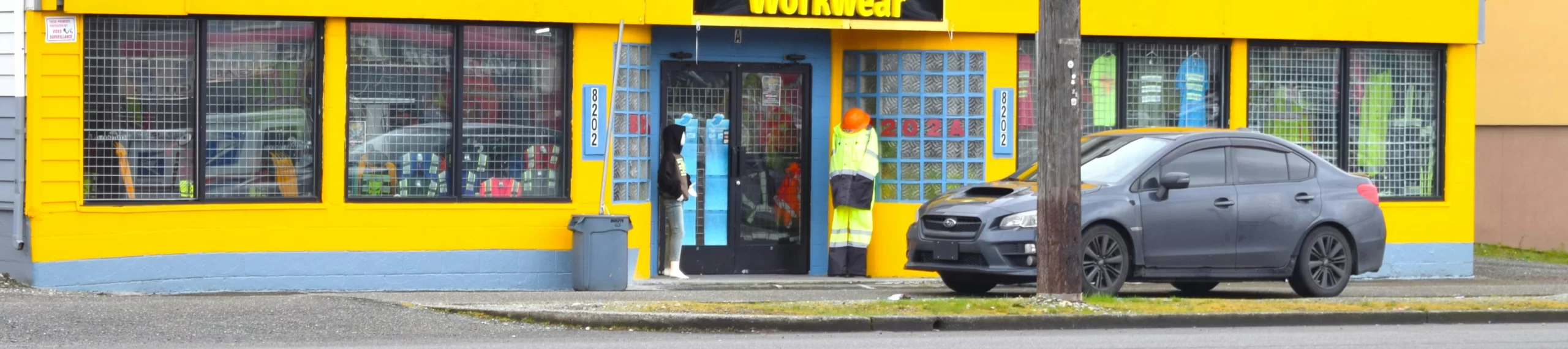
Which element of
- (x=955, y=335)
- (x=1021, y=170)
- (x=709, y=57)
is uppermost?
(x=709, y=57)

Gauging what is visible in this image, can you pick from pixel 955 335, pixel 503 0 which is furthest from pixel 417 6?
pixel 955 335

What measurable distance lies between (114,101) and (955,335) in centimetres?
702

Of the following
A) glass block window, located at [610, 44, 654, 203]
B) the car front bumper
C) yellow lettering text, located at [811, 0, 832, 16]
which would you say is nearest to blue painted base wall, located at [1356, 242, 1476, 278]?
the car front bumper

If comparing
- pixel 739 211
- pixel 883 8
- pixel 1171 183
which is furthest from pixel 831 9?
pixel 1171 183

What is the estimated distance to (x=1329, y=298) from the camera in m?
13.4

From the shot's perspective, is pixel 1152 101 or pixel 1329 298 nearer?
pixel 1329 298

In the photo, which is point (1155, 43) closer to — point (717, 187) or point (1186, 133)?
point (1186, 133)

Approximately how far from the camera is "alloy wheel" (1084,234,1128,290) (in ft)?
42.8

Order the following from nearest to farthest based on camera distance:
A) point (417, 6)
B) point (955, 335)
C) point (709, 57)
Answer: point (955, 335) < point (417, 6) < point (709, 57)

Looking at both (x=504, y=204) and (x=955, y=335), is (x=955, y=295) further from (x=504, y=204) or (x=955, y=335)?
(x=504, y=204)

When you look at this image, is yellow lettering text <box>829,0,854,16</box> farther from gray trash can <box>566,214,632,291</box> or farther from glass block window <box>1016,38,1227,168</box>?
gray trash can <box>566,214,632,291</box>

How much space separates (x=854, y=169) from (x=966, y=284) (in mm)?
2019

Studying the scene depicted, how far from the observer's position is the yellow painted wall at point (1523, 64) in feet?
71.1

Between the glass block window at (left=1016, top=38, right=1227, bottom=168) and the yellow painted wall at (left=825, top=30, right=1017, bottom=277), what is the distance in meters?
0.22
